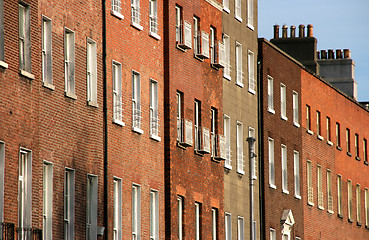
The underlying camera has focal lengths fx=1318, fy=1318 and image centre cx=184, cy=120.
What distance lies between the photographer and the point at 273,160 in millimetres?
68562

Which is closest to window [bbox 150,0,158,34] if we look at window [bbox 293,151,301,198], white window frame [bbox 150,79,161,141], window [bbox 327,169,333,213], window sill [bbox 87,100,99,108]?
white window frame [bbox 150,79,161,141]

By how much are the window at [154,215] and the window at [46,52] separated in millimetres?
10492

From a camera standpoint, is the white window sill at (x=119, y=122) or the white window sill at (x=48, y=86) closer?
the white window sill at (x=48, y=86)

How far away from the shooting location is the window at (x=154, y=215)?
5288 centimetres

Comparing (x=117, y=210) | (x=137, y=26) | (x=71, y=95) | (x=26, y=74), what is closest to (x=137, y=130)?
(x=117, y=210)

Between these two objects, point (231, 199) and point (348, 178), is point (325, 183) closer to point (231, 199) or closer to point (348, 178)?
point (348, 178)

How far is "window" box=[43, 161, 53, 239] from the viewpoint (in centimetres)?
4325

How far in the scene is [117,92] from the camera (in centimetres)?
4988

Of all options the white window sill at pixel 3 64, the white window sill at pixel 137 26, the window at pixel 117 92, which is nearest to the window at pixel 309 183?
the white window sill at pixel 137 26

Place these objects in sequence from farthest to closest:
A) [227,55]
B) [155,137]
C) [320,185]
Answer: [320,185] → [227,55] → [155,137]

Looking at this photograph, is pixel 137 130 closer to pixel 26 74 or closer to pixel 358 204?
pixel 26 74

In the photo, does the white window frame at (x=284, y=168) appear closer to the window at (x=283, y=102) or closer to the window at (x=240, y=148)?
the window at (x=283, y=102)

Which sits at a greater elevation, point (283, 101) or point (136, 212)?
point (283, 101)

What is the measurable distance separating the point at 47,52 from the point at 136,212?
31.8 ft
